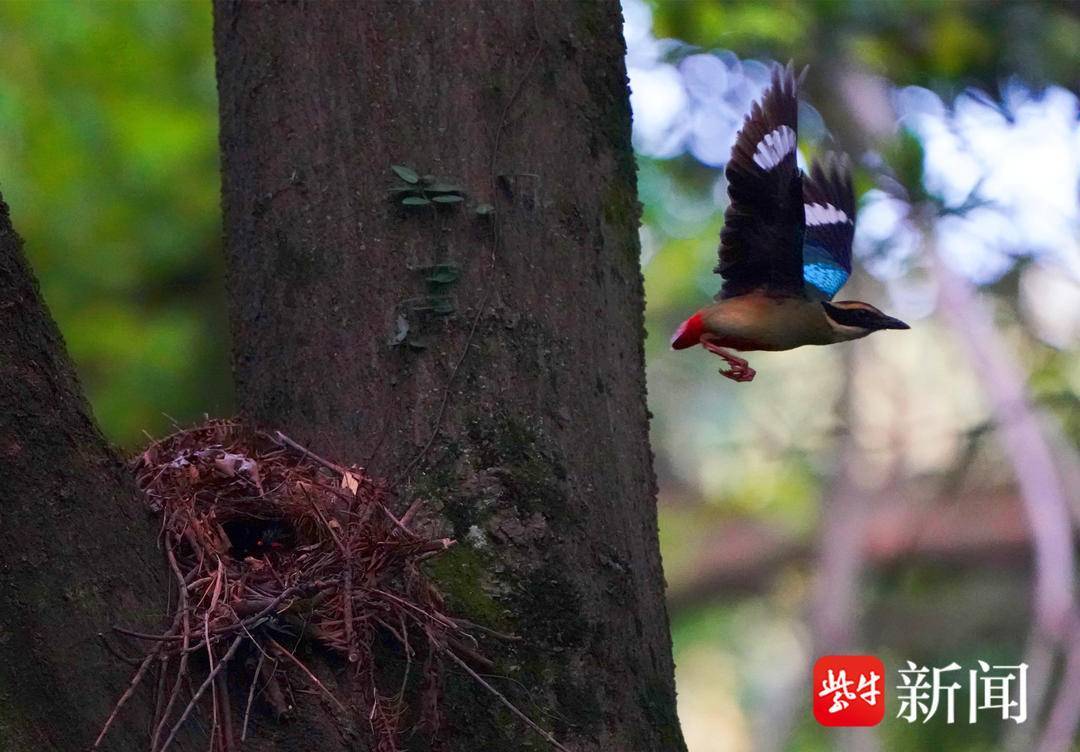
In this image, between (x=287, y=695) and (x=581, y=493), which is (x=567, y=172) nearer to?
(x=581, y=493)

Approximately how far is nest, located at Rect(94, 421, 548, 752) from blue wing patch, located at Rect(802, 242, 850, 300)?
171cm

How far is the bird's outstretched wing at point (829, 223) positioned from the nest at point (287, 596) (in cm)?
180

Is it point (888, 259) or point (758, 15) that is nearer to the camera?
point (888, 259)

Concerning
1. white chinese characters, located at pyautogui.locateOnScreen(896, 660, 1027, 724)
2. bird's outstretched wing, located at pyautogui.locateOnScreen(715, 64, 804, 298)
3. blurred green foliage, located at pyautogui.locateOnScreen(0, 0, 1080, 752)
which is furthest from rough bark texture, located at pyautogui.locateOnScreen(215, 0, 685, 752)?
white chinese characters, located at pyautogui.locateOnScreen(896, 660, 1027, 724)

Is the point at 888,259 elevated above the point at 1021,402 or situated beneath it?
elevated above

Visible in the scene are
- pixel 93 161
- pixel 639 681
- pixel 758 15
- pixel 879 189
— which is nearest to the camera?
pixel 639 681

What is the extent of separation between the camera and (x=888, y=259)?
5055mm

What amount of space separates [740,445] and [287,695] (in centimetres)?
661

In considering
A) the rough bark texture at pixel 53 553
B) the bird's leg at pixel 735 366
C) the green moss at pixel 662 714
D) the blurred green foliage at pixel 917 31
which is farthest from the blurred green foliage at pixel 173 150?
the rough bark texture at pixel 53 553

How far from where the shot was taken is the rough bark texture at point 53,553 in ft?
6.00

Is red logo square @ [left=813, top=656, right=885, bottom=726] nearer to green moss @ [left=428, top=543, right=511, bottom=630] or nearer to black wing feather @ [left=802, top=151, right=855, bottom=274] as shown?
black wing feather @ [left=802, top=151, right=855, bottom=274]

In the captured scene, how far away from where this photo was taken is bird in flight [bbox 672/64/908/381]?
10.1 feet

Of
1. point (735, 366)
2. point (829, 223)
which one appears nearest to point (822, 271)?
point (829, 223)

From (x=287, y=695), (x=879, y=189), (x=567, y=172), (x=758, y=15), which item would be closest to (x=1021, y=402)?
(x=879, y=189)
